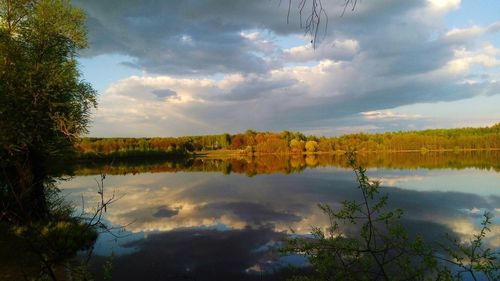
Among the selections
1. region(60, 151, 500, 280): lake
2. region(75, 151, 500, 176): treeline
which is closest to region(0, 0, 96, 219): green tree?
region(60, 151, 500, 280): lake

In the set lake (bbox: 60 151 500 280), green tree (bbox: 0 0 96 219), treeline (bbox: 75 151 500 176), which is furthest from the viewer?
treeline (bbox: 75 151 500 176)

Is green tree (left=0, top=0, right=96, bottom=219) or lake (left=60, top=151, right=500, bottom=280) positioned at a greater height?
green tree (left=0, top=0, right=96, bottom=219)

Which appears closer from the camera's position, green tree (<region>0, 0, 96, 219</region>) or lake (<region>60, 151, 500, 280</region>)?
lake (<region>60, 151, 500, 280</region>)

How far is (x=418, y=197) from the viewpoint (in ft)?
91.2

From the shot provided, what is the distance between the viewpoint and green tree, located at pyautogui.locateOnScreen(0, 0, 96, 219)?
51.5ft

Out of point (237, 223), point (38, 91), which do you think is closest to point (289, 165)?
point (237, 223)

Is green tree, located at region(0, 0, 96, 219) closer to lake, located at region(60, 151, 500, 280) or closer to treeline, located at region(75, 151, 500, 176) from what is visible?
lake, located at region(60, 151, 500, 280)

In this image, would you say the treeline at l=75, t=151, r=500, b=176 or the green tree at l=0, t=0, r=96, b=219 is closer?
the green tree at l=0, t=0, r=96, b=219

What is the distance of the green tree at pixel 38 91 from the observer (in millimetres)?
15688

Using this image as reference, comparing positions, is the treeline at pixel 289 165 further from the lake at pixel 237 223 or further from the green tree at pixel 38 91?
the green tree at pixel 38 91

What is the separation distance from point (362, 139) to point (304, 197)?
163 metres

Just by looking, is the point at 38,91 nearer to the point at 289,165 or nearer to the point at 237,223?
the point at 237,223

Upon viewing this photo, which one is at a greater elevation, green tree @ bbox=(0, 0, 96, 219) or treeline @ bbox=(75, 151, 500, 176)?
green tree @ bbox=(0, 0, 96, 219)

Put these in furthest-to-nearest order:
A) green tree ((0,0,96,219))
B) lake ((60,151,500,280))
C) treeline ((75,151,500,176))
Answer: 1. treeline ((75,151,500,176))
2. green tree ((0,0,96,219))
3. lake ((60,151,500,280))
